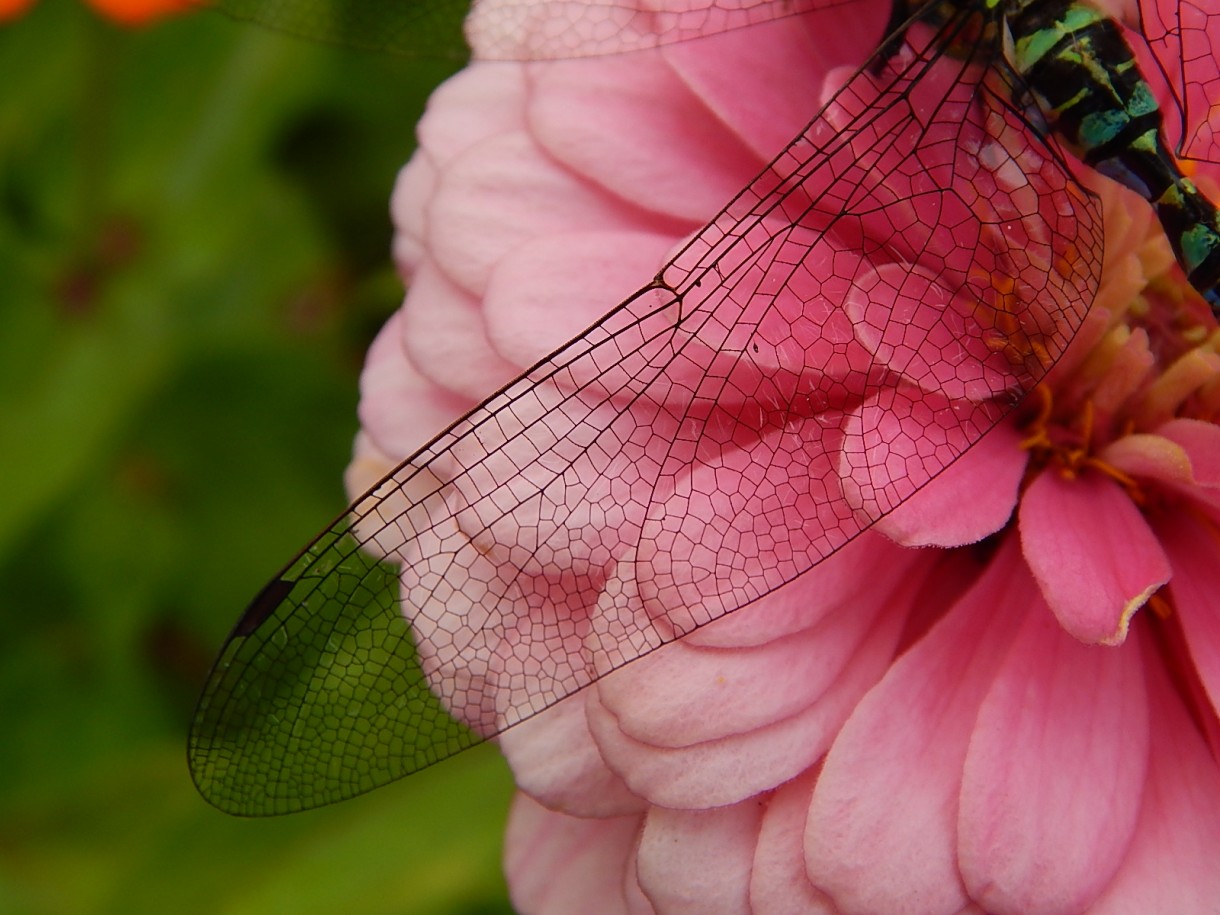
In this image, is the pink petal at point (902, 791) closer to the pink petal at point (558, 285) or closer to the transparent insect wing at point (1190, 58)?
the pink petal at point (558, 285)

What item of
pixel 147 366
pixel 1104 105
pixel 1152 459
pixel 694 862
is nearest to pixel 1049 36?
pixel 1104 105

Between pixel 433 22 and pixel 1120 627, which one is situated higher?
pixel 1120 627

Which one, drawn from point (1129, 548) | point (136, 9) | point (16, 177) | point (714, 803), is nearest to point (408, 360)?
point (714, 803)

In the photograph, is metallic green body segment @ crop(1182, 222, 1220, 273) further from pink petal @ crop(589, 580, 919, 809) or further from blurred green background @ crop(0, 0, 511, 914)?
blurred green background @ crop(0, 0, 511, 914)

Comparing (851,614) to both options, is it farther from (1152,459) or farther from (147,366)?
(147,366)

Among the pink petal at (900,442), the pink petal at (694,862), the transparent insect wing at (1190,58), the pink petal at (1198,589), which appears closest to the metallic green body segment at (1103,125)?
the transparent insect wing at (1190,58)

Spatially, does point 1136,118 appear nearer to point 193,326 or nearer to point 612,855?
point 612,855

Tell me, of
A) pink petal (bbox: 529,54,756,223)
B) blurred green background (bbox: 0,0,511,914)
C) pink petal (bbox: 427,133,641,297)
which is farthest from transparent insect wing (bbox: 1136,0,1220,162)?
blurred green background (bbox: 0,0,511,914)
